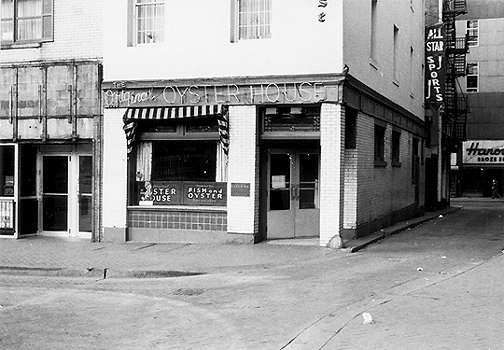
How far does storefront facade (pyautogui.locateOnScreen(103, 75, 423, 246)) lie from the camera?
47.8 ft

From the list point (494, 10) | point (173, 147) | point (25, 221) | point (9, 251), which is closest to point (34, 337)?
point (9, 251)

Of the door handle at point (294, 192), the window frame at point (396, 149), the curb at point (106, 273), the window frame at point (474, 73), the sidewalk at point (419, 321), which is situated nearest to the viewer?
the sidewalk at point (419, 321)

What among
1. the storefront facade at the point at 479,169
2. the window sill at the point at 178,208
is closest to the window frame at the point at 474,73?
the storefront facade at the point at 479,169

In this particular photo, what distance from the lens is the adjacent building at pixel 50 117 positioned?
16062 millimetres

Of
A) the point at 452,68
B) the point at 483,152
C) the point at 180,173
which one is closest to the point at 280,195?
the point at 180,173

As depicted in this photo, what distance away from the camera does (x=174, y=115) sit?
15148mm

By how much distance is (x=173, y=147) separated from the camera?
624 inches

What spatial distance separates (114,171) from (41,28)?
4.12 meters

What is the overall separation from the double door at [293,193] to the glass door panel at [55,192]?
5.29 metres

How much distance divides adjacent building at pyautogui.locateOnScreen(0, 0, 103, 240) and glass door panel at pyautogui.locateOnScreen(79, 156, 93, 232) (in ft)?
0.08

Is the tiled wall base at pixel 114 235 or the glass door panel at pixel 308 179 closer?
the tiled wall base at pixel 114 235

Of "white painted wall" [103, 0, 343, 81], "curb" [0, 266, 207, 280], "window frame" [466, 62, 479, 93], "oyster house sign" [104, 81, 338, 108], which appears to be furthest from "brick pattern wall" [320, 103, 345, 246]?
"window frame" [466, 62, 479, 93]

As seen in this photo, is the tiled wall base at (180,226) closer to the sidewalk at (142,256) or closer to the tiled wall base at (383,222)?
the sidewalk at (142,256)

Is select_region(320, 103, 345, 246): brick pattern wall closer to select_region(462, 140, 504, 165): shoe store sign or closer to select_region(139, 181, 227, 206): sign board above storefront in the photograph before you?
select_region(139, 181, 227, 206): sign board above storefront
